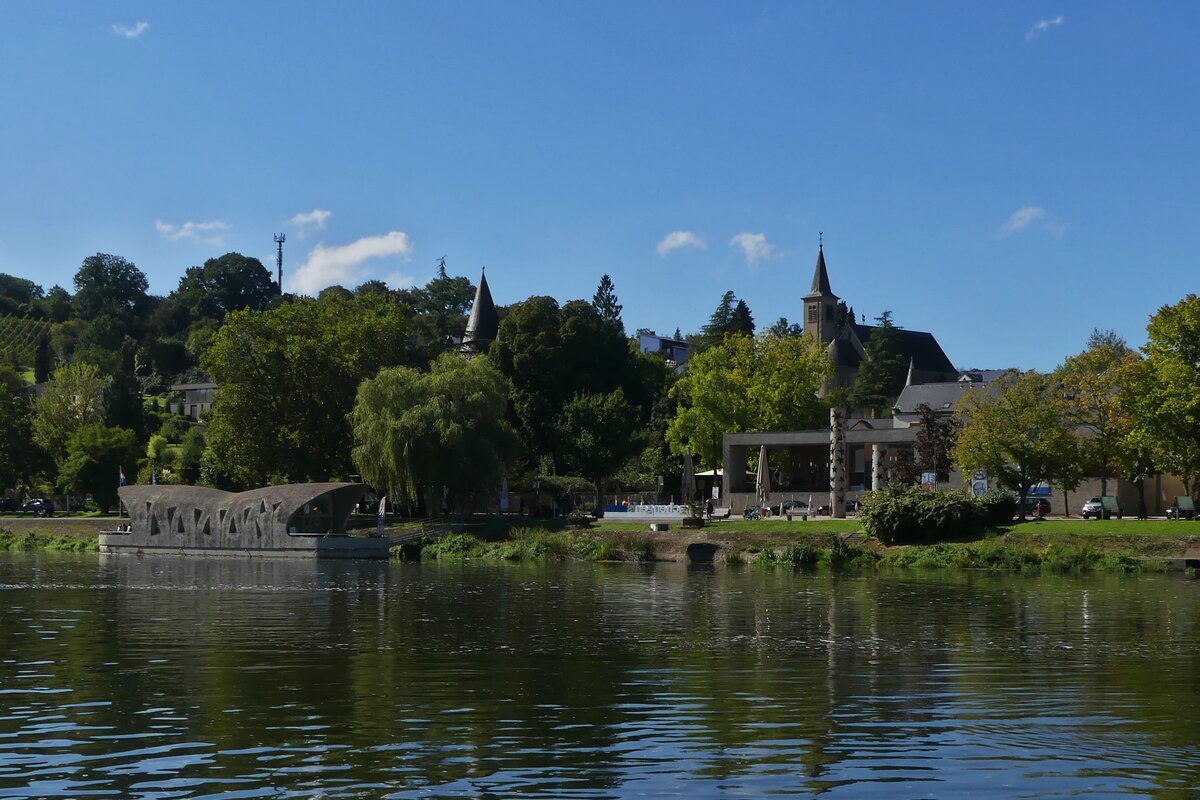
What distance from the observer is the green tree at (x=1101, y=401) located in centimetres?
6272

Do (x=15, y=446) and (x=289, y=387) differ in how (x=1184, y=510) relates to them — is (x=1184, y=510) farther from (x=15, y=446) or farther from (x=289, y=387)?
(x=15, y=446)

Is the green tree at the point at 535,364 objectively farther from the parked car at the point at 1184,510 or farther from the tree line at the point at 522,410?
the parked car at the point at 1184,510

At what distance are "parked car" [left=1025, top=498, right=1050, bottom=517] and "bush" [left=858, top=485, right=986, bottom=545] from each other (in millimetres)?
9611

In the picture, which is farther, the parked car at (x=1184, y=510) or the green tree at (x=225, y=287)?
the green tree at (x=225, y=287)

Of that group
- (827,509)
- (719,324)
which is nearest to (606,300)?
(719,324)

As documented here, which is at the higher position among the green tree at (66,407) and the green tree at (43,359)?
the green tree at (43,359)

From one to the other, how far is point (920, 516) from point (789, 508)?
1640cm

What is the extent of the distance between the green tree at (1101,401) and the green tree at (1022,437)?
2.72 ft

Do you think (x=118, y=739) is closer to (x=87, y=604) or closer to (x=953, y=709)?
(x=953, y=709)

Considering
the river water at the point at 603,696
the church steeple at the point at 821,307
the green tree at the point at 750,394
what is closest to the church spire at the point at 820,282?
the church steeple at the point at 821,307

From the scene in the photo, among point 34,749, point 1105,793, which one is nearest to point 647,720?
point 1105,793

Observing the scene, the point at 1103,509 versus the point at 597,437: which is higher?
the point at 597,437

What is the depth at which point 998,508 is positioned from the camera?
58.1m

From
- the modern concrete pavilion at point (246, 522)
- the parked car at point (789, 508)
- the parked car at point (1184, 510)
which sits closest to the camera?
the parked car at point (1184, 510)
